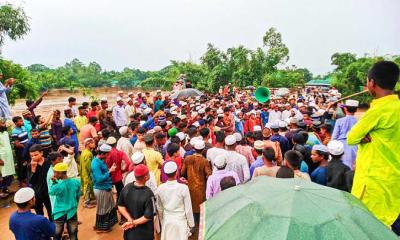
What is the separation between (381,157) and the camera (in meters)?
2.52

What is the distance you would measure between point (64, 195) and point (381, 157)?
13.5 feet

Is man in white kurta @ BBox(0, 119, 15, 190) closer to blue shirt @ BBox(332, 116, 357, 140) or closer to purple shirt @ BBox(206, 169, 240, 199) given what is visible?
purple shirt @ BBox(206, 169, 240, 199)

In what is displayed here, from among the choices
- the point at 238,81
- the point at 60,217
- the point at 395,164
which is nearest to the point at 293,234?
the point at 395,164

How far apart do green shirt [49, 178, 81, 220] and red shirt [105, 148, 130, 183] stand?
35.8 inches

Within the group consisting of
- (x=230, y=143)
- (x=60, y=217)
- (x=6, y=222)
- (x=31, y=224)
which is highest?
(x=230, y=143)

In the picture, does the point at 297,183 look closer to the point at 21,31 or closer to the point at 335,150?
the point at 335,150

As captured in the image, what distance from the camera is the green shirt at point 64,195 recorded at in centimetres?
428

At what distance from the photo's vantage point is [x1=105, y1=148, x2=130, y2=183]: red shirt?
5316 millimetres

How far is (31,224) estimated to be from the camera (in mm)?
3359

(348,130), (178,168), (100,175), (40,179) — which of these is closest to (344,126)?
(348,130)

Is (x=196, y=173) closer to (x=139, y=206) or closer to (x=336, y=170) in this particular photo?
(x=139, y=206)

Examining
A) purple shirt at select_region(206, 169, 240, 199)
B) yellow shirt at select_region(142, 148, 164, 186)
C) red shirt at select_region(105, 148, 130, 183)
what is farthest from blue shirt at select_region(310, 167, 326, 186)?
red shirt at select_region(105, 148, 130, 183)

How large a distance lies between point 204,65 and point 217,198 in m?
26.4

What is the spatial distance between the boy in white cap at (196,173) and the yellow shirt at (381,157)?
2630mm
